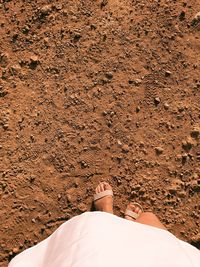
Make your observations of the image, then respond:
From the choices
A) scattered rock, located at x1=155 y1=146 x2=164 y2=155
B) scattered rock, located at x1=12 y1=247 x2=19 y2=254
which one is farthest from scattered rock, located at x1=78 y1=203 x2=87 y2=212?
scattered rock, located at x1=155 y1=146 x2=164 y2=155

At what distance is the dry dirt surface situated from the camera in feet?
9.37

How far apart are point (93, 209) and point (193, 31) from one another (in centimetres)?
127

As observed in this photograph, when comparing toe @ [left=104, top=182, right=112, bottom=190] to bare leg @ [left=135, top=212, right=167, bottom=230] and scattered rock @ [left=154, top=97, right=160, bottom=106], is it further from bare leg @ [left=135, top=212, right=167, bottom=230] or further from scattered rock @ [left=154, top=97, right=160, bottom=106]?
scattered rock @ [left=154, top=97, right=160, bottom=106]

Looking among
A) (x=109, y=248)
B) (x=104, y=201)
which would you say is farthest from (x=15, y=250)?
(x=109, y=248)

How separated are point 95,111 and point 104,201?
552mm

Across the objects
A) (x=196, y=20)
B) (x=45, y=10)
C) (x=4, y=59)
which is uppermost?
(x=196, y=20)

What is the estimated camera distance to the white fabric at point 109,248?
1.93 m

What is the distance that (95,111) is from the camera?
9.46 feet

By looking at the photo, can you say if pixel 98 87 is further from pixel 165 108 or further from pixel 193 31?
pixel 193 31

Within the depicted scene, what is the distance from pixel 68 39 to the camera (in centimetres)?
291

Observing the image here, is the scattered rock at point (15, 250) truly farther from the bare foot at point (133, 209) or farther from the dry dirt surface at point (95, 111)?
the bare foot at point (133, 209)

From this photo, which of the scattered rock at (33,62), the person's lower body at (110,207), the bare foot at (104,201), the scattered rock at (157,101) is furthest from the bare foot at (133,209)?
the scattered rock at (33,62)

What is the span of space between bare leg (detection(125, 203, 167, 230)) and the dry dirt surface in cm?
7

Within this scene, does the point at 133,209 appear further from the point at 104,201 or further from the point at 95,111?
the point at 95,111
